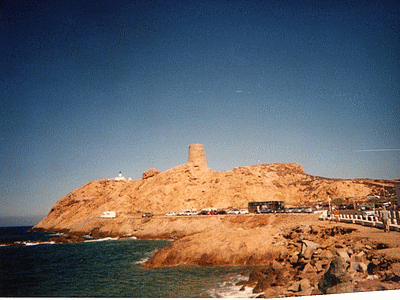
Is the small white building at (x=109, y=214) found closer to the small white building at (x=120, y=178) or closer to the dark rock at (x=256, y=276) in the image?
the small white building at (x=120, y=178)

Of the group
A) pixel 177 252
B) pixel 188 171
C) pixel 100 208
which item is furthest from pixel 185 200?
pixel 177 252

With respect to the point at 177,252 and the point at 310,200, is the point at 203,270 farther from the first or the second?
the point at 310,200

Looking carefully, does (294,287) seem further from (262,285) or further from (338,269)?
(262,285)

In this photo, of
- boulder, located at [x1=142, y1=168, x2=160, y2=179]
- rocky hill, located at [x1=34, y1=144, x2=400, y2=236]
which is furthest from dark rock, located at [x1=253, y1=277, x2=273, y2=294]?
boulder, located at [x1=142, y1=168, x2=160, y2=179]

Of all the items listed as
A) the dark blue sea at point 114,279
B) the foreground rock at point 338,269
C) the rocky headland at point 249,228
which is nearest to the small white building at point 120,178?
the rocky headland at point 249,228

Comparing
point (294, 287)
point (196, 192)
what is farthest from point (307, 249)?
point (196, 192)

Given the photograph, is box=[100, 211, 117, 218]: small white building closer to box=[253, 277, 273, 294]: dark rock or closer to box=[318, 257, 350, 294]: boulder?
box=[253, 277, 273, 294]: dark rock
